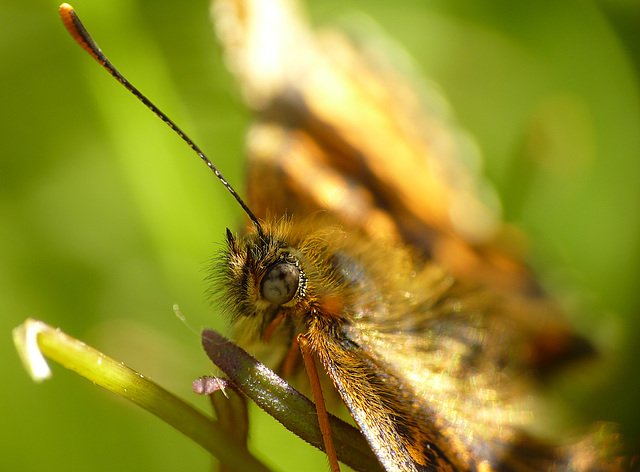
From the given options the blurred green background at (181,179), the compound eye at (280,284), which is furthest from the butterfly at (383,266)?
the blurred green background at (181,179)

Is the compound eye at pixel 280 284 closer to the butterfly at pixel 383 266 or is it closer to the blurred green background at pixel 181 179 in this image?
the butterfly at pixel 383 266

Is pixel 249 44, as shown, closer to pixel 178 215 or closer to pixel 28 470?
pixel 178 215

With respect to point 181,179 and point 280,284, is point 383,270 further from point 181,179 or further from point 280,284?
point 181,179

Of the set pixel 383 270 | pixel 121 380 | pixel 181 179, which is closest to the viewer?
pixel 121 380

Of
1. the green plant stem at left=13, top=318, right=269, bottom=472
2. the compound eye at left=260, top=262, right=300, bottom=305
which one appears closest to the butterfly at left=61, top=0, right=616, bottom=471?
the compound eye at left=260, top=262, right=300, bottom=305

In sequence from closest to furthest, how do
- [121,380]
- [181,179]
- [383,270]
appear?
1. [121,380]
2. [383,270]
3. [181,179]

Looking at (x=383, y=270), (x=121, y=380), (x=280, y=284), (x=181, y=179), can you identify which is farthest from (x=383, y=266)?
(x=181, y=179)
